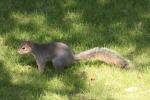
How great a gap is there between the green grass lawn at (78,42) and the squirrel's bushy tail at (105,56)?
3.9 inches

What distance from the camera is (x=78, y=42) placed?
7539mm

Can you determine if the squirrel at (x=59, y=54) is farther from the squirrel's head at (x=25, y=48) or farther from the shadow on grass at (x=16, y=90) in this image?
the shadow on grass at (x=16, y=90)

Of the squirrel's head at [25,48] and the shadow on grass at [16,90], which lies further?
the squirrel's head at [25,48]

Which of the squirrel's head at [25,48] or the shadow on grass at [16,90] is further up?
the squirrel's head at [25,48]

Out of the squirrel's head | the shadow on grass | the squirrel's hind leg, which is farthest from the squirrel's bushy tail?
the shadow on grass

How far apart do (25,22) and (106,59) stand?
1.98m

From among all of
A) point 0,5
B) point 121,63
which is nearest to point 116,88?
point 121,63

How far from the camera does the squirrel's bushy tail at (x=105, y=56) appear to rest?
667 centimetres

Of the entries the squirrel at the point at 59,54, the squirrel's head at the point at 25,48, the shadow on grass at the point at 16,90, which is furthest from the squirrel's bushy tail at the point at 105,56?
the shadow on grass at the point at 16,90

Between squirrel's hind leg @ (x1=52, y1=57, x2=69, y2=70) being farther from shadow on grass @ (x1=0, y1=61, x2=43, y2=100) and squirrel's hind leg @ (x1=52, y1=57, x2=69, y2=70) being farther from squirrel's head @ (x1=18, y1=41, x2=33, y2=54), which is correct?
shadow on grass @ (x1=0, y1=61, x2=43, y2=100)

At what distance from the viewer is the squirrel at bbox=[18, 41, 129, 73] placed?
261 inches

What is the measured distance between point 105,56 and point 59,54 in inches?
23.6

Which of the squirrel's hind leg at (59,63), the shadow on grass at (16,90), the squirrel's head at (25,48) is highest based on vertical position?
the squirrel's head at (25,48)

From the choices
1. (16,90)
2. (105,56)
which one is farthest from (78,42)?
(16,90)
